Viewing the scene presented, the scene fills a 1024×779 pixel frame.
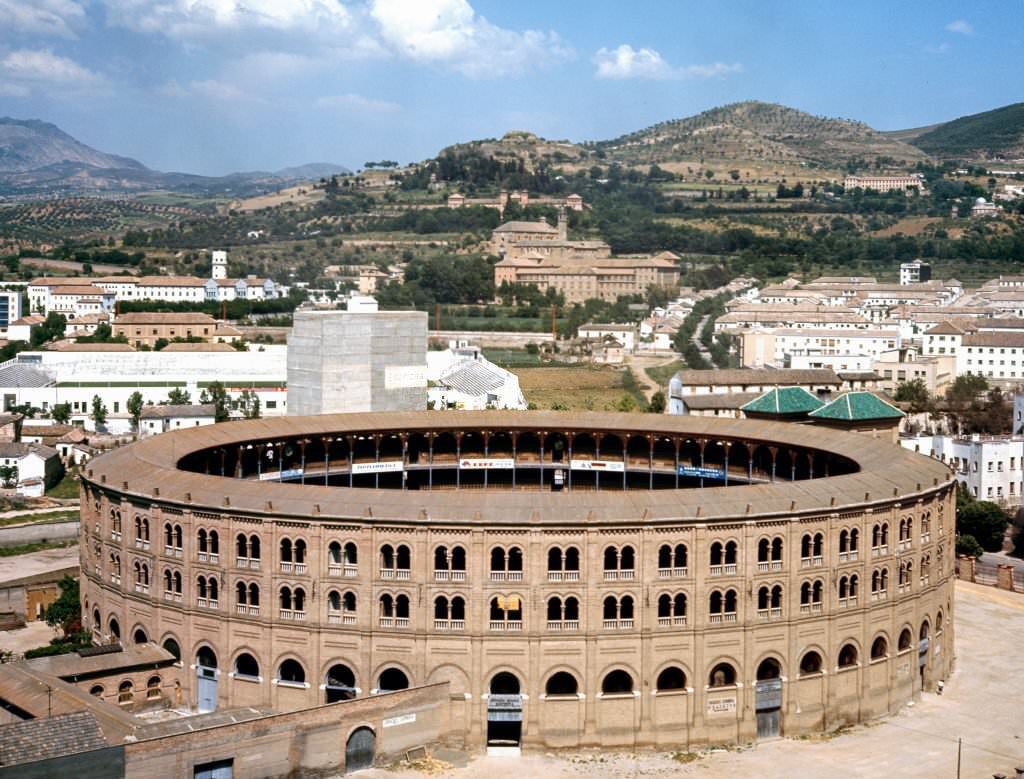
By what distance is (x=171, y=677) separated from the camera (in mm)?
60281

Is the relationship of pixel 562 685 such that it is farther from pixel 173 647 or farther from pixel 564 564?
pixel 173 647

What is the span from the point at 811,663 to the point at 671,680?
666 centimetres

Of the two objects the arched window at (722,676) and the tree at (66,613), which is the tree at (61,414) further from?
the arched window at (722,676)

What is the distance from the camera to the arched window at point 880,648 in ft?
203

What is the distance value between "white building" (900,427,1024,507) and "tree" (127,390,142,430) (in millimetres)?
81472

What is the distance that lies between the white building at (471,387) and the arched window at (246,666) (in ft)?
260

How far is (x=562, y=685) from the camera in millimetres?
57125

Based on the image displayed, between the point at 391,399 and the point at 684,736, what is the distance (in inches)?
2034

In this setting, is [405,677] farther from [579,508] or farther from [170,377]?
[170,377]

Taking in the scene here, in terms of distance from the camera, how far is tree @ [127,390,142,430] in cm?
14616

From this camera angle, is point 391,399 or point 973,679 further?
point 391,399

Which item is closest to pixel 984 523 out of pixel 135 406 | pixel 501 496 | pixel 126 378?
pixel 501 496

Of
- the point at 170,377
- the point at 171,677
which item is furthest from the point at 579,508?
the point at 170,377

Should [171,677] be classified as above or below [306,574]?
below
